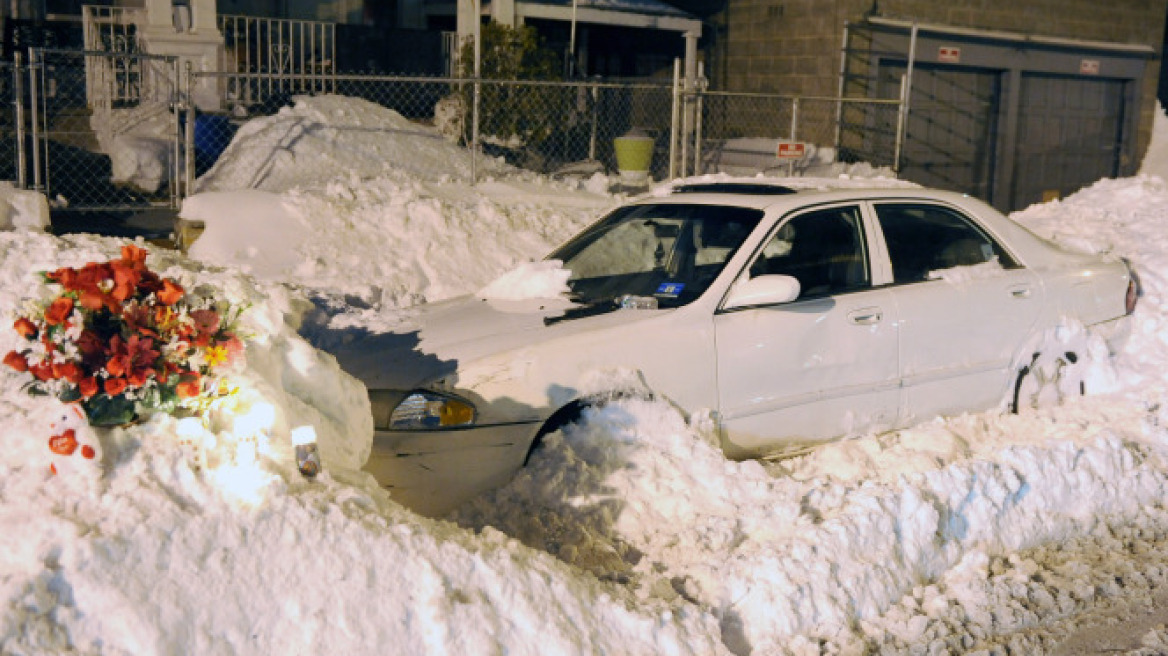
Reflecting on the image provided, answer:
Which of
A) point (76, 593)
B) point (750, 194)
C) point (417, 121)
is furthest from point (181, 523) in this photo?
point (417, 121)

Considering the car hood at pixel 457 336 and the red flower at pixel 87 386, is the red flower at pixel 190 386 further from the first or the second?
the car hood at pixel 457 336

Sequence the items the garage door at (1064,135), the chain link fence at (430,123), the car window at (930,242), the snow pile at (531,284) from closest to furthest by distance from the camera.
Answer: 1. the snow pile at (531,284)
2. the car window at (930,242)
3. the chain link fence at (430,123)
4. the garage door at (1064,135)

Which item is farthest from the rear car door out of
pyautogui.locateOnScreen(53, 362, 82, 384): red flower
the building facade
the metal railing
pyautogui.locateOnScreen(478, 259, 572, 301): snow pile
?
the metal railing

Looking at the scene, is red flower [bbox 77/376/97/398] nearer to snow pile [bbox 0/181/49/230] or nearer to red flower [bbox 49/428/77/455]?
red flower [bbox 49/428/77/455]

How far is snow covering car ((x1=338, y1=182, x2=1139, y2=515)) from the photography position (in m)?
5.34

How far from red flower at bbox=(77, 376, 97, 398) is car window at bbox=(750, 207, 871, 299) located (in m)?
3.24

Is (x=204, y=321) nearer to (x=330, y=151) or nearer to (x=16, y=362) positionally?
(x=16, y=362)

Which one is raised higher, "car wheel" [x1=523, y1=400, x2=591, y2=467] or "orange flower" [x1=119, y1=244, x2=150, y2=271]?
"orange flower" [x1=119, y1=244, x2=150, y2=271]

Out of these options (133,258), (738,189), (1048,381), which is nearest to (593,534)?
(133,258)

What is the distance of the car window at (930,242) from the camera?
6.55 metres

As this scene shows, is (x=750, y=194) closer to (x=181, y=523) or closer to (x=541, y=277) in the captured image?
(x=541, y=277)

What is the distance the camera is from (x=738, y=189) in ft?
22.2

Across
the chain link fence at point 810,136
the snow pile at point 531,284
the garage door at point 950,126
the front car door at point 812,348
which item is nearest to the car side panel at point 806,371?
the front car door at point 812,348

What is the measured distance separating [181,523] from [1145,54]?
2032 centimetres
